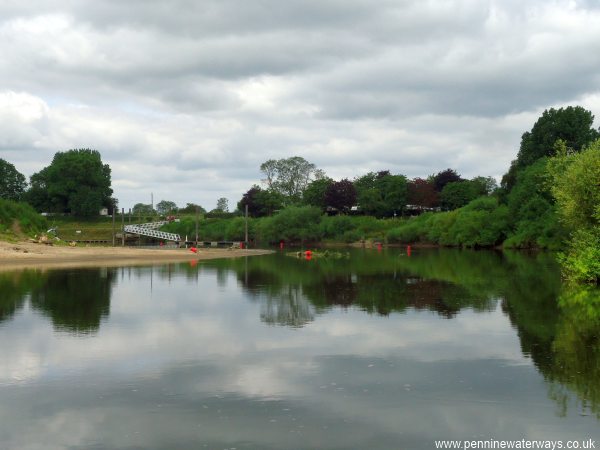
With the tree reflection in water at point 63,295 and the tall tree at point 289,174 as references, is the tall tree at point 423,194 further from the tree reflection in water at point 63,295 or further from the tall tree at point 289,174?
the tree reflection in water at point 63,295

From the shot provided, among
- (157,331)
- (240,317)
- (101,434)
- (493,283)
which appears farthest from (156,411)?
(493,283)

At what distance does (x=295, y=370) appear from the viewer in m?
15.5

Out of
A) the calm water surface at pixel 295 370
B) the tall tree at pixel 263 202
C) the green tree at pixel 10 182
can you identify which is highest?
the green tree at pixel 10 182

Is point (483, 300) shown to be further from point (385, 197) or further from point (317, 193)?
point (317, 193)

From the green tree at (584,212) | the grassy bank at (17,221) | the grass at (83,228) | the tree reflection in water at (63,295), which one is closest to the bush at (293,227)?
the grass at (83,228)

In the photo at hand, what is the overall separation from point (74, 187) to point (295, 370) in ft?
436

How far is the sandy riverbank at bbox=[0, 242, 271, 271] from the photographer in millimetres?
53531

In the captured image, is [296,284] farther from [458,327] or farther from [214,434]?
[214,434]

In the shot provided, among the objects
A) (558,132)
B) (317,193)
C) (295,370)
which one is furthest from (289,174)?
(295,370)

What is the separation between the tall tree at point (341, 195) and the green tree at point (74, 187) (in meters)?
51.0

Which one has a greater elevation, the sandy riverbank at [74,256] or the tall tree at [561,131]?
the tall tree at [561,131]

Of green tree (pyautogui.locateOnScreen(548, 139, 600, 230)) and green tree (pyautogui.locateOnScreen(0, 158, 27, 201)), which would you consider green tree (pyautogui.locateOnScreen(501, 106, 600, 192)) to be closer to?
green tree (pyautogui.locateOnScreen(548, 139, 600, 230))

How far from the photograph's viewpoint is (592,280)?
3344cm

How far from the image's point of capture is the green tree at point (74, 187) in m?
138
